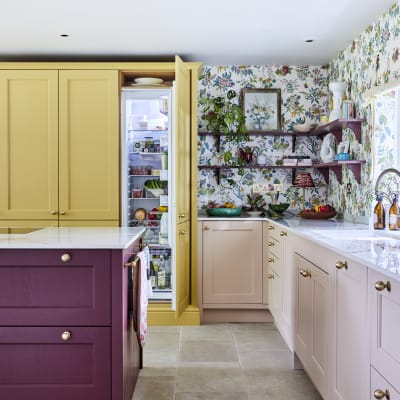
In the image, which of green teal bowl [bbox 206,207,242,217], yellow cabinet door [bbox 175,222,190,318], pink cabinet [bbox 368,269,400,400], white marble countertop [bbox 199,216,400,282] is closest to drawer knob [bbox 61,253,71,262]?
white marble countertop [bbox 199,216,400,282]

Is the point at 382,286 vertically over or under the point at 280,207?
under

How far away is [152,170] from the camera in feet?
14.0

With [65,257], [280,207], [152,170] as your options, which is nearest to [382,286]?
[65,257]

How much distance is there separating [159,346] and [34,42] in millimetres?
2644

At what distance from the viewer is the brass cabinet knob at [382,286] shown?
5.00 feet

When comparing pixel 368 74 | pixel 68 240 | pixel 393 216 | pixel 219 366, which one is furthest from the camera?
pixel 368 74

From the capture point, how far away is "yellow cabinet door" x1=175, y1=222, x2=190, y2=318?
3723 millimetres

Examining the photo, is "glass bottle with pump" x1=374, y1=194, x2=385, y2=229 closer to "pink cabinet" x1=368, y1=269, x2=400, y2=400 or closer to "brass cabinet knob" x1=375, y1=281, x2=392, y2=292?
"pink cabinet" x1=368, y1=269, x2=400, y2=400

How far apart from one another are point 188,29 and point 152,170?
1.29m

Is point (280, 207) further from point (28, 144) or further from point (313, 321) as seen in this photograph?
point (28, 144)

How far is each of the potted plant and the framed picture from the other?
0.33 feet

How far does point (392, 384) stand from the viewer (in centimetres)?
151

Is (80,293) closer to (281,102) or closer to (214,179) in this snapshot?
(214,179)

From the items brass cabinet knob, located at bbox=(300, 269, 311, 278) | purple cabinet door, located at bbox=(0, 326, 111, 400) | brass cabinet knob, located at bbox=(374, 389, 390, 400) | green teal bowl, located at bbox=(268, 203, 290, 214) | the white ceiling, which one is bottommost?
purple cabinet door, located at bbox=(0, 326, 111, 400)
